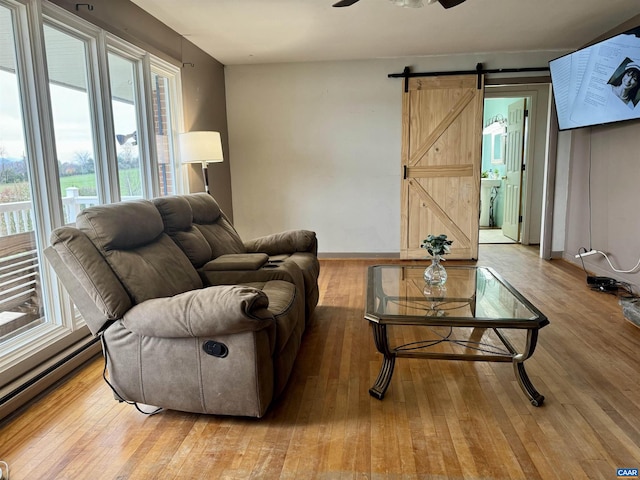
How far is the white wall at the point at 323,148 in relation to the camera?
16.8 ft

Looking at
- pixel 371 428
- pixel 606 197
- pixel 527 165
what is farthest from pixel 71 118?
pixel 527 165

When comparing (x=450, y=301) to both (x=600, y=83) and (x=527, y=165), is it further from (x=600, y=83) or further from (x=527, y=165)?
(x=527, y=165)

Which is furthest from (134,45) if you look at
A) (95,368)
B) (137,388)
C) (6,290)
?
(137,388)

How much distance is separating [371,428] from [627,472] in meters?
0.98

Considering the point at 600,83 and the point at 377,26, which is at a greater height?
the point at 377,26

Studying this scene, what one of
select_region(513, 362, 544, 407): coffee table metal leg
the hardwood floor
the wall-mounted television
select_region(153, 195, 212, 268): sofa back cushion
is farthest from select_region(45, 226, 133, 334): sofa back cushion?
the wall-mounted television

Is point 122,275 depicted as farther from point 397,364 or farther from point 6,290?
point 397,364

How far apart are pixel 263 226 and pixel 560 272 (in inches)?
137

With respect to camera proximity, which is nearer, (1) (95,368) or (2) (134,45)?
(1) (95,368)

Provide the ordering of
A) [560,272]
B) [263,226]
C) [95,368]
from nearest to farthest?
[95,368]
[560,272]
[263,226]

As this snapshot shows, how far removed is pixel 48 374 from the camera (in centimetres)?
229

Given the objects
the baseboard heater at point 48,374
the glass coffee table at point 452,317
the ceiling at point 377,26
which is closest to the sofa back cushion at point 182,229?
the baseboard heater at point 48,374

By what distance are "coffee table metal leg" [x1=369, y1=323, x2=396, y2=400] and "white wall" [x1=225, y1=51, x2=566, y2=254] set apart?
3.28 metres

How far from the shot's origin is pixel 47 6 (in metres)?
2.39
